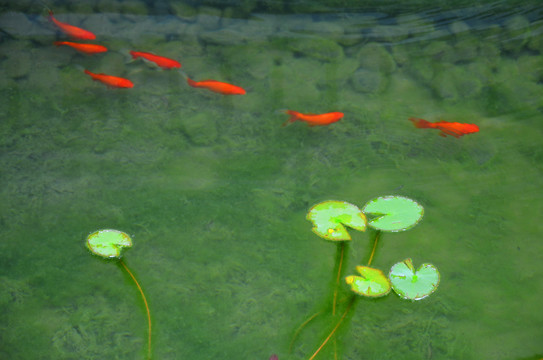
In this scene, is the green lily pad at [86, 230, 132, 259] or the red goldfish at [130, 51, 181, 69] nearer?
the green lily pad at [86, 230, 132, 259]

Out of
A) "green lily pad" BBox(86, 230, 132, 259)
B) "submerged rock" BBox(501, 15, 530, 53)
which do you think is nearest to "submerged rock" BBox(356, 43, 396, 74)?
"submerged rock" BBox(501, 15, 530, 53)

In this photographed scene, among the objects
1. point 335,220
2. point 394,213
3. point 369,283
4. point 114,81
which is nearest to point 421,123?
point 394,213

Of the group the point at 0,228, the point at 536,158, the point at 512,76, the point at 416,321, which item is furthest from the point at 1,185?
the point at 512,76

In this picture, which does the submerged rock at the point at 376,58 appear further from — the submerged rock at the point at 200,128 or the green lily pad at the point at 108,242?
the green lily pad at the point at 108,242

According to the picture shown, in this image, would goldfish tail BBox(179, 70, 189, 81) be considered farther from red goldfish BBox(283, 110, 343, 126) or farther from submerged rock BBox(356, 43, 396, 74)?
submerged rock BBox(356, 43, 396, 74)

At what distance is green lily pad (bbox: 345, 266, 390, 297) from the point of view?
143 cm

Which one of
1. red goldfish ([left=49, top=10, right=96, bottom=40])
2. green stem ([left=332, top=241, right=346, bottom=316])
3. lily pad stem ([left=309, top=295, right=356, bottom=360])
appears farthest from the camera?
red goldfish ([left=49, top=10, right=96, bottom=40])

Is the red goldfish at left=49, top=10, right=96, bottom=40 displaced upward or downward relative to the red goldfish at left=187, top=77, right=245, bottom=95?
upward

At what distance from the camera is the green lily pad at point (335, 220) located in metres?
1.53

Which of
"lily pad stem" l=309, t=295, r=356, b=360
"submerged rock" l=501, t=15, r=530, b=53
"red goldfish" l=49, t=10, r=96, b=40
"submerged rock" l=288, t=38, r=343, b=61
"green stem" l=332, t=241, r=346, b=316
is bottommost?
"lily pad stem" l=309, t=295, r=356, b=360

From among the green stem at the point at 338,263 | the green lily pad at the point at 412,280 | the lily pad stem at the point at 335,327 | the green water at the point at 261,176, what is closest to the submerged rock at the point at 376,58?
the green water at the point at 261,176

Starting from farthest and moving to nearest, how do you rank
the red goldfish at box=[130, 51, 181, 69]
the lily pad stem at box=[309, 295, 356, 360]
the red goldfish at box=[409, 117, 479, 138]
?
the red goldfish at box=[130, 51, 181, 69] < the red goldfish at box=[409, 117, 479, 138] < the lily pad stem at box=[309, 295, 356, 360]

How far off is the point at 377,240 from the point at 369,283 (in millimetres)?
267

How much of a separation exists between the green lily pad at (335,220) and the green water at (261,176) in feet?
0.48
